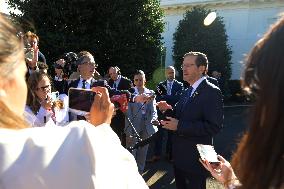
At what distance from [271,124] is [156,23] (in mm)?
16834

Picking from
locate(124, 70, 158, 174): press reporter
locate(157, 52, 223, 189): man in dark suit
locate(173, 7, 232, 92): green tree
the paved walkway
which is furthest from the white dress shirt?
locate(173, 7, 232, 92): green tree

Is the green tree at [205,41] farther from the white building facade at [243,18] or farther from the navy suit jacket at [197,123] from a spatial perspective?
the navy suit jacket at [197,123]

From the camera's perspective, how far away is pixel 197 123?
4.12 metres

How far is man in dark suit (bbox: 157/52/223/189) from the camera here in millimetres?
4133

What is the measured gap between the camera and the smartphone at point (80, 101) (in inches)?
133

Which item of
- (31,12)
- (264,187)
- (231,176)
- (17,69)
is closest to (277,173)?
(264,187)

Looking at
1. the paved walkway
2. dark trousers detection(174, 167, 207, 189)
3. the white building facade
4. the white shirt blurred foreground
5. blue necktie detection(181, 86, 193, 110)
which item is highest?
the white building facade

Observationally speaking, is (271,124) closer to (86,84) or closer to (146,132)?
(86,84)

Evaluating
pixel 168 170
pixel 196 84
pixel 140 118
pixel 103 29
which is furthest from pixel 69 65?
pixel 103 29

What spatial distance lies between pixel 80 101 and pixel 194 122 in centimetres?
123

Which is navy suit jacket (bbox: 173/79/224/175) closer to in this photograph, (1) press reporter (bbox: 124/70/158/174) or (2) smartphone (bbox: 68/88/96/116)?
(2) smartphone (bbox: 68/88/96/116)

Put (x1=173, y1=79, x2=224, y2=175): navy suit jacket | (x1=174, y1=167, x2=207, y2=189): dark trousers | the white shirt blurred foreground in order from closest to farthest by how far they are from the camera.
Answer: the white shirt blurred foreground < (x1=173, y1=79, x2=224, y2=175): navy suit jacket < (x1=174, y1=167, x2=207, y2=189): dark trousers

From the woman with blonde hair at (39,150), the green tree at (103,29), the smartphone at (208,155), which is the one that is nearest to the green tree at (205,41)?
the green tree at (103,29)

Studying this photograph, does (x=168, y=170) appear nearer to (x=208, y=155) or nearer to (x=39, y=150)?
(x=208, y=155)
